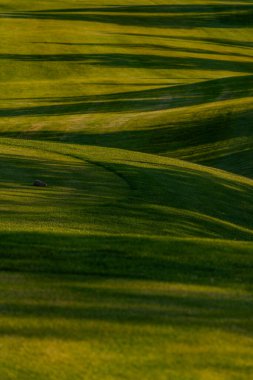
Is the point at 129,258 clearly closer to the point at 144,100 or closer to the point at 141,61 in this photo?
the point at 144,100

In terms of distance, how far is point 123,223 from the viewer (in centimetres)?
1392

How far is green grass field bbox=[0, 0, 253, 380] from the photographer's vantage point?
7133 millimetres

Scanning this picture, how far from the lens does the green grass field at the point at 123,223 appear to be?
7.13m

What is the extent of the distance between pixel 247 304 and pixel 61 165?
1176 cm

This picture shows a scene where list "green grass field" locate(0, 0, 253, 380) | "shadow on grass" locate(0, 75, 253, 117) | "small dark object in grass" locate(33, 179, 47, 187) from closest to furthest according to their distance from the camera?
"green grass field" locate(0, 0, 253, 380)
"small dark object in grass" locate(33, 179, 47, 187)
"shadow on grass" locate(0, 75, 253, 117)

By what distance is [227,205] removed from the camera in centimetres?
1867

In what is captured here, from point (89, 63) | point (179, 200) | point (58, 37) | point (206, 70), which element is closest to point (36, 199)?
point (179, 200)

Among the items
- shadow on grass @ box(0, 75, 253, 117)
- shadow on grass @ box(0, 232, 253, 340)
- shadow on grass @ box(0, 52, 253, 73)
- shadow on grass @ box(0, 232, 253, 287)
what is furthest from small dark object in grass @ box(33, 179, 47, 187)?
shadow on grass @ box(0, 52, 253, 73)

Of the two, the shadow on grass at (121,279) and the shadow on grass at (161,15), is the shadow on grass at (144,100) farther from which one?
the shadow on grass at (161,15)

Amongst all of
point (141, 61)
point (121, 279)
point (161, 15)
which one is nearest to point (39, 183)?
point (121, 279)

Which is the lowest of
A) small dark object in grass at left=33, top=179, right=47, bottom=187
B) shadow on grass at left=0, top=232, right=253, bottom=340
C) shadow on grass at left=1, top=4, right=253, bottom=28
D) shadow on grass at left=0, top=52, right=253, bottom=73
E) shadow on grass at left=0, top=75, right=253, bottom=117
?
small dark object in grass at left=33, top=179, right=47, bottom=187

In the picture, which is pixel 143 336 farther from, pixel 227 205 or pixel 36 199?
pixel 227 205

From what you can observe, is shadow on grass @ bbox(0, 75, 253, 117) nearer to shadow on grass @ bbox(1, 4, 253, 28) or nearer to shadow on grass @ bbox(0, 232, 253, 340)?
shadow on grass @ bbox(0, 232, 253, 340)

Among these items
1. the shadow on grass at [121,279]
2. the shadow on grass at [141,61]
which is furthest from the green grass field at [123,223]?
the shadow on grass at [141,61]
